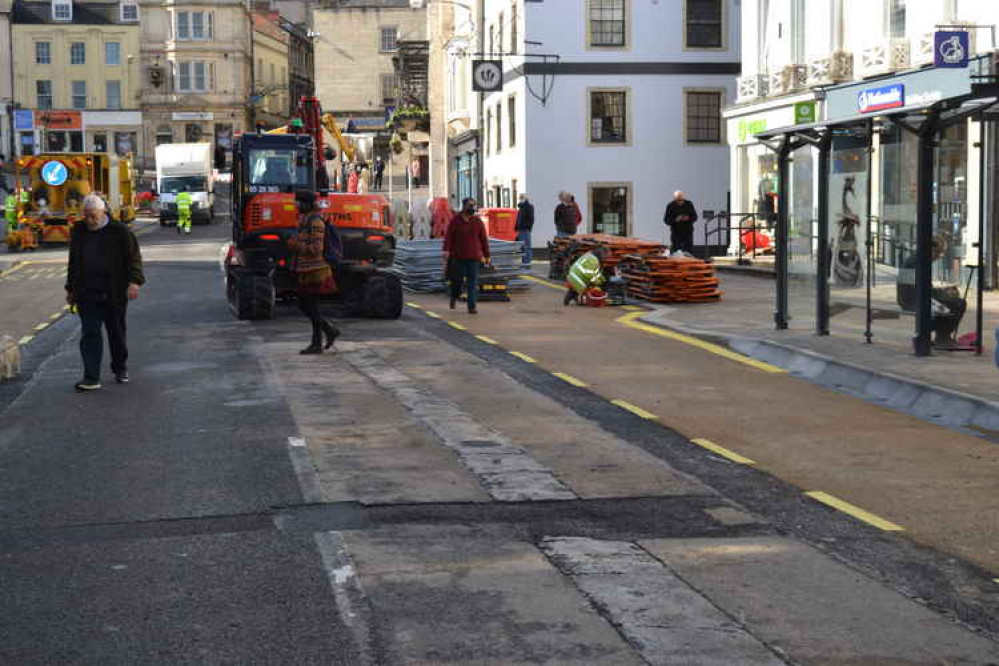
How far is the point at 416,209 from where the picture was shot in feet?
135

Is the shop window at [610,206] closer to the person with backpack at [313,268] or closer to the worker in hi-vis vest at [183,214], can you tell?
the worker in hi-vis vest at [183,214]

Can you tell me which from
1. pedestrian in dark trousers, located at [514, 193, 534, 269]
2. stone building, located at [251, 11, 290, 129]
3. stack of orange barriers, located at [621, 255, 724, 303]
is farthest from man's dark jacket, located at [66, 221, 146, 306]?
stone building, located at [251, 11, 290, 129]

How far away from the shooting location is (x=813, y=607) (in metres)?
6.19

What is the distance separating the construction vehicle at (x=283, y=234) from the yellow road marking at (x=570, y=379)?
6.92 metres

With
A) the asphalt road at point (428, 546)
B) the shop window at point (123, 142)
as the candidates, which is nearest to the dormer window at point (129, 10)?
the shop window at point (123, 142)

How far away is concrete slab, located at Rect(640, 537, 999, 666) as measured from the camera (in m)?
5.59

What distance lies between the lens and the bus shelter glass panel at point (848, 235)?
1645 cm

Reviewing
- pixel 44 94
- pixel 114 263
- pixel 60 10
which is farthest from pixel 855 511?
pixel 60 10

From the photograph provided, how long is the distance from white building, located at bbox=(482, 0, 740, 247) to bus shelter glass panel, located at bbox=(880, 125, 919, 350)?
2636 centimetres

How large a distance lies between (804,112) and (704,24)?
46.0 ft

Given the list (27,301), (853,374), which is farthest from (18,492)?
(27,301)

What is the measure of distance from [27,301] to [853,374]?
668 inches

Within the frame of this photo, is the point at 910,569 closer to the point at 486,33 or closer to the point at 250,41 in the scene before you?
the point at 486,33

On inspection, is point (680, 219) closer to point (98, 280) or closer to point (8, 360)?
point (8, 360)
